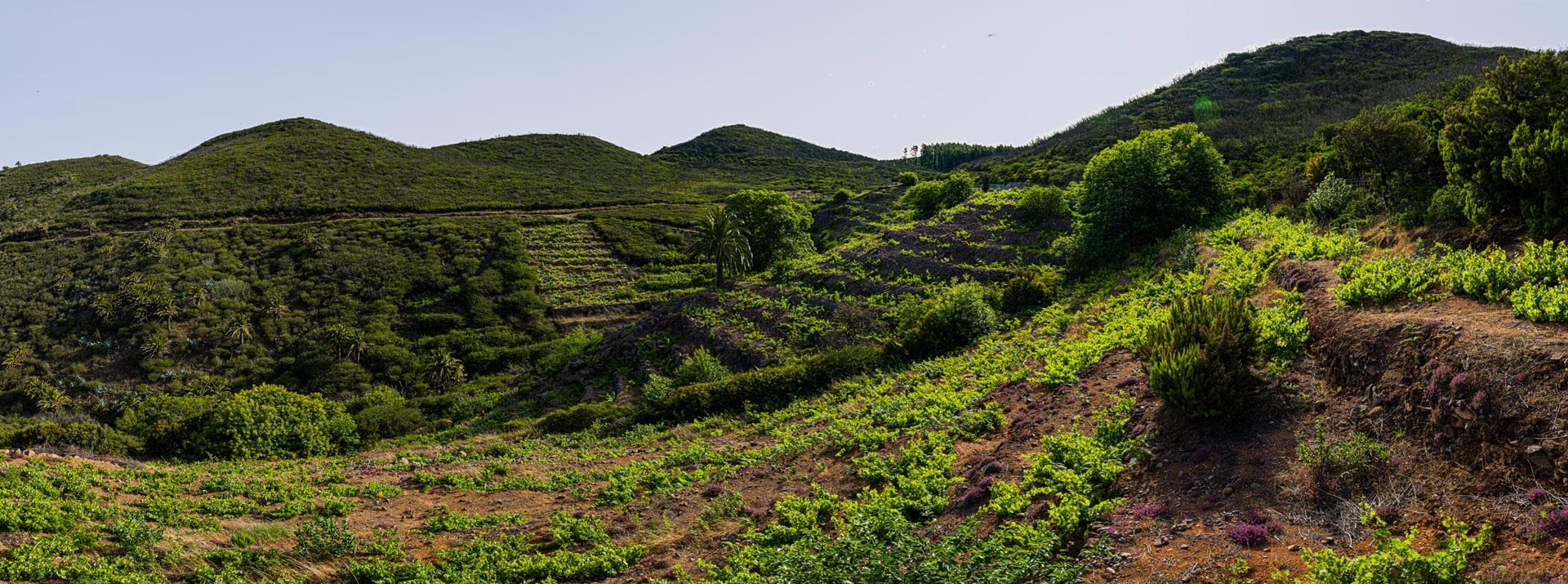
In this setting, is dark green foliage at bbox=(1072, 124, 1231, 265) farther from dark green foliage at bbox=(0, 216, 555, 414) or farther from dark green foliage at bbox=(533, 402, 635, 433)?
dark green foliage at bbox=(0, 216, 555, 414)

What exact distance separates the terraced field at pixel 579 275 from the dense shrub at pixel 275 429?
2484cm

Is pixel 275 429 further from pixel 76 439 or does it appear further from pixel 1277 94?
pixel 1277 94

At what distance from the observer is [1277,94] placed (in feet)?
264

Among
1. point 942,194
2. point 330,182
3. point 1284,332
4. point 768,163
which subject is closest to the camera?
point 1284,332

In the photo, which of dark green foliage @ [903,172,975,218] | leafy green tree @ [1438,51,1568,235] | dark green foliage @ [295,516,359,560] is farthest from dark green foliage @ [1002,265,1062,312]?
dark green foliage @ [903,172,975,218]

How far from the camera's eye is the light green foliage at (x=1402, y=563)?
596 cm

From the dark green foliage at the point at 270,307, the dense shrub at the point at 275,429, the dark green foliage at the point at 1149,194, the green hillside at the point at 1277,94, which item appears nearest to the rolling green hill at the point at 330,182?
the dark green foliage at the point at 270,307

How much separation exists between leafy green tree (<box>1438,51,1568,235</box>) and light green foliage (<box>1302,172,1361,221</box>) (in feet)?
17.0

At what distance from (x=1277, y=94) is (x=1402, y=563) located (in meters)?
95.2

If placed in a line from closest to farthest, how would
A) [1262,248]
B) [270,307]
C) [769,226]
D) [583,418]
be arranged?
[1262,248], [583,418], [270,307], [769,226]

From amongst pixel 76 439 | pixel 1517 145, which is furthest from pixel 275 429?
pixel 1517 145

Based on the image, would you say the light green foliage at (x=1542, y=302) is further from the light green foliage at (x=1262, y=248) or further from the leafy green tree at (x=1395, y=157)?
the leafy green tree at (x=1395, y=157)

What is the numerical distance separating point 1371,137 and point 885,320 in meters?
17.7

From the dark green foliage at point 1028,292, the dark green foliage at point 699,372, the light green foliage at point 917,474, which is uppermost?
the dark green foliage at point 1028,292
